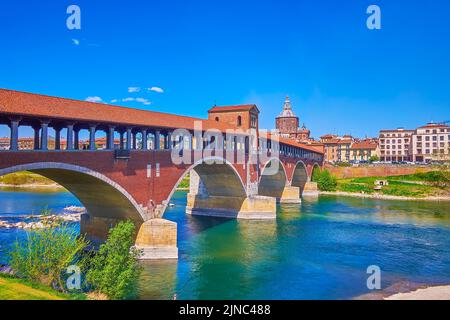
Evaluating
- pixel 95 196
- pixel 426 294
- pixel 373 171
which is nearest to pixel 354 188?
pixel 373 171

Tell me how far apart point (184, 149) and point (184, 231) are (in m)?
9.20

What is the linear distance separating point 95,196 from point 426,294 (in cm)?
1994

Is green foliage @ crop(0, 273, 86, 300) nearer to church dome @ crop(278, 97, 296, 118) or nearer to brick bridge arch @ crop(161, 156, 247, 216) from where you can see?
brick bridge arch @ crop(161, 156, 247, 216)

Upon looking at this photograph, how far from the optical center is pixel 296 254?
90.5 feet

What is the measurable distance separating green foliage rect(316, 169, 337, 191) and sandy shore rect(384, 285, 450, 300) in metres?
53.8

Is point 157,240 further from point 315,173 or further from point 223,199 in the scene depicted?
point 315,173

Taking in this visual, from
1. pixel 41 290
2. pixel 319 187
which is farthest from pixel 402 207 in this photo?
pixel 41 290

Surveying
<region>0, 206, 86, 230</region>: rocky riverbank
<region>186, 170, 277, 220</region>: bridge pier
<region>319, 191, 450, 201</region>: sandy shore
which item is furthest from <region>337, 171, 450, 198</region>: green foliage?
<region>0, 206, 86, 230</region>: rocky riverbank

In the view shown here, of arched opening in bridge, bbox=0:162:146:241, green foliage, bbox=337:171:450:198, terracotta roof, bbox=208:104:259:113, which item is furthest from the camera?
green foliage, bbox=337:171:450:198

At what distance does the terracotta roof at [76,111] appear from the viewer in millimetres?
17031

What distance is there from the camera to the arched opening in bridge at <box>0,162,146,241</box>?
19.5 metres

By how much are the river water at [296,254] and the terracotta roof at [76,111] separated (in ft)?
31.3

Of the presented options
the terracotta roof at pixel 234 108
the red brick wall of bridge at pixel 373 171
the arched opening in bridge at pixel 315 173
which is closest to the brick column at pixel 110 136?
the terracotta roof at pixel 234 108

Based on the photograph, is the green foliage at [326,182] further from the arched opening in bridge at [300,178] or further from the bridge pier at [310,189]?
the arched opening in bridge at [300,178]
